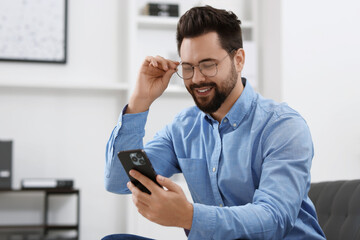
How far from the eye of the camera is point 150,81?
1.91 metres

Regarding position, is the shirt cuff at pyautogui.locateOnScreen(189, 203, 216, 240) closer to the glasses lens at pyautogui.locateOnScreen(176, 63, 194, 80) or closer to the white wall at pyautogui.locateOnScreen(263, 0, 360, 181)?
the glasses lens at pyautogui.locateOnScreen(176, 63, 194, 80)

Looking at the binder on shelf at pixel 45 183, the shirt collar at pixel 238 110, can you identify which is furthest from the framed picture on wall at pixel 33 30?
the shirt collar at pixel 238 110

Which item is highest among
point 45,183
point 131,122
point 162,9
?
point 162,9

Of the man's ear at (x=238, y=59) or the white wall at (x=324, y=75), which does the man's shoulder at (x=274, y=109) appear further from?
the white wall at (x=324, y=75)

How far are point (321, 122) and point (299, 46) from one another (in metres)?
0.59

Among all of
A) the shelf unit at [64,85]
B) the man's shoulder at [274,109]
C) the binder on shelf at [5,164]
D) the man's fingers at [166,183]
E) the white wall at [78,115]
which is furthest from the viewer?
the white wall at [78,115]

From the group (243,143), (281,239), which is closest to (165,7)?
(243,143)

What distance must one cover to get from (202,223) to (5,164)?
2742mm

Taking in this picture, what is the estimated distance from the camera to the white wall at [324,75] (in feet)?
13.0

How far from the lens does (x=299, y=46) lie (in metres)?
3.99

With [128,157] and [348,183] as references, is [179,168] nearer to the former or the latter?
[348,183]

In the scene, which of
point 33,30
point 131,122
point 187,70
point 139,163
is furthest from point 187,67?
point 33,30

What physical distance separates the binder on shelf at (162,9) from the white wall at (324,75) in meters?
0.80

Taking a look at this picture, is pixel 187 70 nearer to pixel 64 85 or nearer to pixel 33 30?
pixel 64 85
